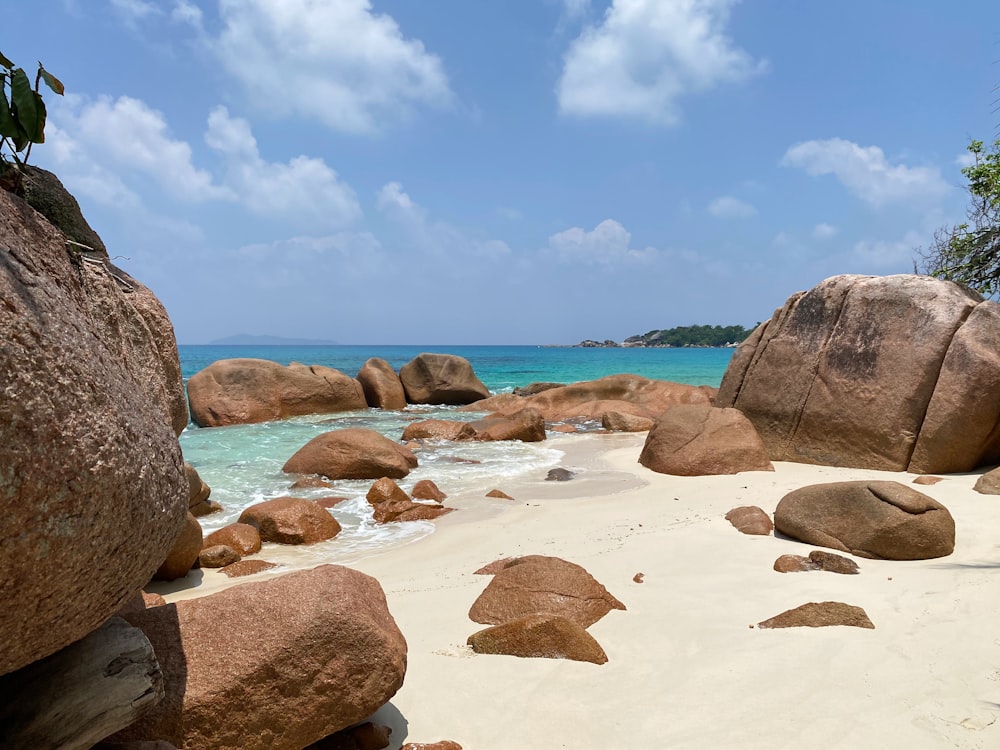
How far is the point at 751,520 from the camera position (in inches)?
249

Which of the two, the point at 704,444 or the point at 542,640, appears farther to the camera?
the point at 704,444

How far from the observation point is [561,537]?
6.61m

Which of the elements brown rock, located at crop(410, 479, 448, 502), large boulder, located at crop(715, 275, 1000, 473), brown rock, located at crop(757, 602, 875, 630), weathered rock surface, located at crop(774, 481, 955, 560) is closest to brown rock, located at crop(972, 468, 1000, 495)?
large boulder, located at crop(715, 275, 1000, 473)

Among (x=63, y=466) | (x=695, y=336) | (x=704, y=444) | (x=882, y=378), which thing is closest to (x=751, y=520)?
(x=704, y=444)

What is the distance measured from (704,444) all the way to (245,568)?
5946 mm

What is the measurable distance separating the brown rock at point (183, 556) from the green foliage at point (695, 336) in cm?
10806

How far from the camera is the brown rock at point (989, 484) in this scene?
698cm

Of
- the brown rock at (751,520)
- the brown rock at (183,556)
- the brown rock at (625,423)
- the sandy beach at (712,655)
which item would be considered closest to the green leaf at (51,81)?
the sandy beach at (712,655)

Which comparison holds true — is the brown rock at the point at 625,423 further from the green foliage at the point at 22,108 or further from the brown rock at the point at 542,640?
the green foliage at the point at 22,108

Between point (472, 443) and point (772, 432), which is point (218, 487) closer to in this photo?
point (472, 443)

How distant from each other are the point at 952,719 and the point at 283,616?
2.80m

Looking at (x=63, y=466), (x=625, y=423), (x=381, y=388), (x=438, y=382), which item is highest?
(x=63, y=466)

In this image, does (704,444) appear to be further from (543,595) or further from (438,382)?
(438,382)

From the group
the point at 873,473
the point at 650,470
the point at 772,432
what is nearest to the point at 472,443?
the point at 650,470
